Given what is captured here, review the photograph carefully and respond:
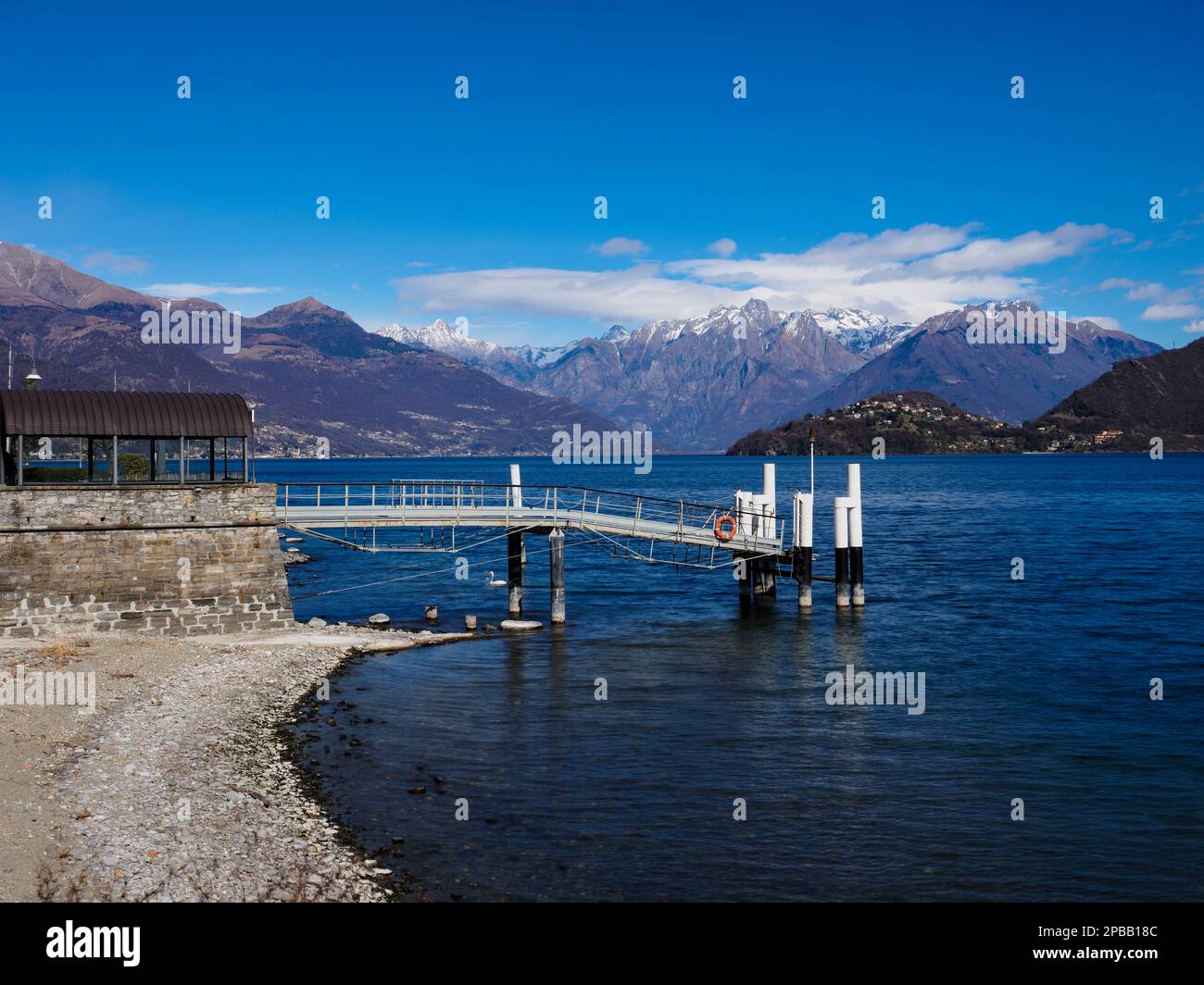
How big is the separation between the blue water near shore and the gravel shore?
149 centimetres

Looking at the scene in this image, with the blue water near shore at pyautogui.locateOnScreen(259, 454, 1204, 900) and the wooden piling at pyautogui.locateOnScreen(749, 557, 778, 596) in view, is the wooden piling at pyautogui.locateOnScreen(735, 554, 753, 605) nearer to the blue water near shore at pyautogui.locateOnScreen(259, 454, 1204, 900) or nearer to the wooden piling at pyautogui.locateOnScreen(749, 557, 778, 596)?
the wooden piling at pyautogui.locateOnScreen(749, 557, 778, 596)

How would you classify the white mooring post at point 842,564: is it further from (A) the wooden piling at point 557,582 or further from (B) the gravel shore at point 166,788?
(B) the gravel shore at point 166,788

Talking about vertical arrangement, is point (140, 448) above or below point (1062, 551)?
above

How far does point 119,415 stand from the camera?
37.3 meters

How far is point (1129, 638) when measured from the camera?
46531 mm

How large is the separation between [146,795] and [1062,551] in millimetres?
76342

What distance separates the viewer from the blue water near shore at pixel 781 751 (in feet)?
69.2

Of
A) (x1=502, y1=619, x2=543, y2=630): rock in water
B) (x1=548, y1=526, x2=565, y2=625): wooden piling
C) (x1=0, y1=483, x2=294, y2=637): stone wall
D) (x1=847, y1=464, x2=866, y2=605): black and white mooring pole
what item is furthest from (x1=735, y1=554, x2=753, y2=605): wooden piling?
(x1=0, y1=483, x2=294, y2=637): stone wall

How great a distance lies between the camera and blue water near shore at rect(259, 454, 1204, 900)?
2108 cm

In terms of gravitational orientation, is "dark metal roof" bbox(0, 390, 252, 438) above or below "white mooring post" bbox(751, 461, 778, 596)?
above

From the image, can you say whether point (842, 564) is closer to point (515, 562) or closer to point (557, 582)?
point (557, 582)

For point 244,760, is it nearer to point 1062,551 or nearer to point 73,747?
point 73,747

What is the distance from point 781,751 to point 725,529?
73.7ft


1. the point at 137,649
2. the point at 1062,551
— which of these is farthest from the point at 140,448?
the point at 1062,551
